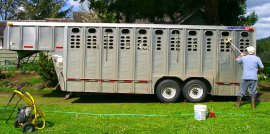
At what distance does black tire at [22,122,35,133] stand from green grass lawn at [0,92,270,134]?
0.20 metres

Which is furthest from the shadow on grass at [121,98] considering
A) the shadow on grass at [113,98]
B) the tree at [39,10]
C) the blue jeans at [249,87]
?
the tree at [39,10]

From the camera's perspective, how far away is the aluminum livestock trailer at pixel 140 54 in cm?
1414

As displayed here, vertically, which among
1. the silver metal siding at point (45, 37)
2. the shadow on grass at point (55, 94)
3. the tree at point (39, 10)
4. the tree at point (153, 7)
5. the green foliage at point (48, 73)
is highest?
the tree at point (39, 10)

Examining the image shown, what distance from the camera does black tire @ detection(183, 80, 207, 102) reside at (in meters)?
Result: 14.3

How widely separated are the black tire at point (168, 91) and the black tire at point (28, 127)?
5.60 metres

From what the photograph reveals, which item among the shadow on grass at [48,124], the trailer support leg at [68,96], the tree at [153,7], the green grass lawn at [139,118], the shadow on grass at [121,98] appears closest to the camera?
the green grass lawn at [139,118]

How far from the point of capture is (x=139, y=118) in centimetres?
1102

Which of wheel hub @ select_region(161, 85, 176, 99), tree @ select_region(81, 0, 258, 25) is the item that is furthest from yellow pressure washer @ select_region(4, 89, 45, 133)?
tree @ select_region(81, 0, 258, 25)

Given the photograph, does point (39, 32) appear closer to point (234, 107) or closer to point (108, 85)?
point (108, 85)

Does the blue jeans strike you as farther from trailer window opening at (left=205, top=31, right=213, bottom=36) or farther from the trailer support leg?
the trailer support leg

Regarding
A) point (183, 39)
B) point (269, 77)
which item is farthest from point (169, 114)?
point (269, 77)

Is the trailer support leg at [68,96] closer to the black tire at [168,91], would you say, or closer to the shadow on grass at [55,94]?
the shadow on grass at [55,94]

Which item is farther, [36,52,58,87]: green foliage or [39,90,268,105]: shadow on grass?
[36,52,58,87]: green foliage

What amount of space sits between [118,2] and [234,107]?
7.41 metres
